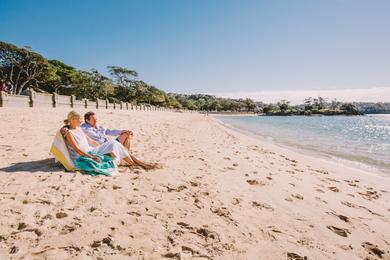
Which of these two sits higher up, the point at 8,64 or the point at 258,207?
the point at 8,64

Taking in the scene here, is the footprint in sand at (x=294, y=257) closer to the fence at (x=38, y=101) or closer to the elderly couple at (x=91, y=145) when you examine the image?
the elderly couple at (x=91, y=145)

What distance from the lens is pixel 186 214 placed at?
3656 millimetres

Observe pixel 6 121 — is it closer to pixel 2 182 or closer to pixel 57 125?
pixel 57 125

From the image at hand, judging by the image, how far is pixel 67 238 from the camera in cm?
286

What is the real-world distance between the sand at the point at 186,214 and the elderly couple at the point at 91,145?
313mm

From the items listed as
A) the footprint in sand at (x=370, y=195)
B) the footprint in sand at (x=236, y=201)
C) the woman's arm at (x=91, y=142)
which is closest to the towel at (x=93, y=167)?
the woman's arm at (x=91, y=142)

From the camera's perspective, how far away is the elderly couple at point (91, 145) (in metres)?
5.16

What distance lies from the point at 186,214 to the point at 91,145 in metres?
3.37

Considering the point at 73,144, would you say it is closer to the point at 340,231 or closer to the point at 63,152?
the point at 63,152

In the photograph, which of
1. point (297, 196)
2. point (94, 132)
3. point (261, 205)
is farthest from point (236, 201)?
point (94, 132)

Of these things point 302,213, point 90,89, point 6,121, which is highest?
point 90,89

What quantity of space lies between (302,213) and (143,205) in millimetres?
2423

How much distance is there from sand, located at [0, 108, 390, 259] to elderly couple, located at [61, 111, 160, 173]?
31 centimetres

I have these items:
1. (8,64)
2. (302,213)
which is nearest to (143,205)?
(302,213)
